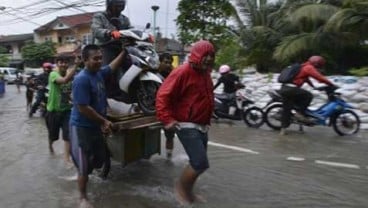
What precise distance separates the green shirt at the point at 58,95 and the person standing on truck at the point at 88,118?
2443 mm

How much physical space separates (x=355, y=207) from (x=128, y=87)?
3196 mm

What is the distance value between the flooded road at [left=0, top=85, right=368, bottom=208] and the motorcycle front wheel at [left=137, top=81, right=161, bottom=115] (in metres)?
0.90

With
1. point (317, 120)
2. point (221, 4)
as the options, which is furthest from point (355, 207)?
point (221, 4)

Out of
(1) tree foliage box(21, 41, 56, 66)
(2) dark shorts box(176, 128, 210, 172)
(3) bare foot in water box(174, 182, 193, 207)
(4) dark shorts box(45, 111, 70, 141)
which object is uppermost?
(2) dark shorts box(176, 128, 210, 172)

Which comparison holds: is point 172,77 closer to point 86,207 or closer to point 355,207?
point 86,207

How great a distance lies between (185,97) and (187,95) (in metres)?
0.03

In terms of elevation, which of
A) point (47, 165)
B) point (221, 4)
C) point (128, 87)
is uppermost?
point (221, 4)

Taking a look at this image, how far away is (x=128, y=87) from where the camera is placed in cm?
716

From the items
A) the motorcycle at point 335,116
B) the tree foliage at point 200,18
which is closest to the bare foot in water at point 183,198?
the motorcycle at point 335,116

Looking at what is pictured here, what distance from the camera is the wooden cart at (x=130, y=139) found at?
6371mm

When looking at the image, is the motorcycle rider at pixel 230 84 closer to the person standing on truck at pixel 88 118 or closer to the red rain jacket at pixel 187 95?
the person standing on truck at pixel 88 118

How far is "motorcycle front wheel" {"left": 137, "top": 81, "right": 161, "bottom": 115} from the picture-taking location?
23.3 ft

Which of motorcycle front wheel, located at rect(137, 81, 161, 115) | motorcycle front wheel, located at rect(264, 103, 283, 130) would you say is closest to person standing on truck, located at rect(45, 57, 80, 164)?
motorcycle front wheel, located at rect(137, 81, 161, 115)

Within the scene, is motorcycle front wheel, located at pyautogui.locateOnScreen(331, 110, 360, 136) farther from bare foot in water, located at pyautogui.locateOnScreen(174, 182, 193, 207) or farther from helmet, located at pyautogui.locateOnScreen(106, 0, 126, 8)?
bare foot in water, located at pyautogui.locateOnScreen(174, 182, 193, 207)
